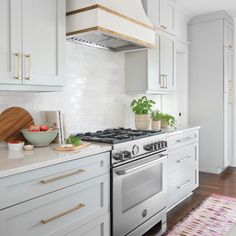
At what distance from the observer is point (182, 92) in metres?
4.91

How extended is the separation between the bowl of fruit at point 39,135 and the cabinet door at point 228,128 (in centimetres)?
351

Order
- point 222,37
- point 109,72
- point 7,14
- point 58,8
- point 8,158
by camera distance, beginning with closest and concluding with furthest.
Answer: point 8,158 < point 7,14 < point 58,8 < point 109,72 < point 222,37

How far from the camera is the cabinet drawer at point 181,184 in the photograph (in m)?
3.06

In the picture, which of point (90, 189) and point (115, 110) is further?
point (115, 110)

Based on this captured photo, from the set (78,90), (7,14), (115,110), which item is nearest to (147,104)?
(115,110)

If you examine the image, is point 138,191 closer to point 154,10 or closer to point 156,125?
point 156,125

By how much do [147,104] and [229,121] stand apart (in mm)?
2384

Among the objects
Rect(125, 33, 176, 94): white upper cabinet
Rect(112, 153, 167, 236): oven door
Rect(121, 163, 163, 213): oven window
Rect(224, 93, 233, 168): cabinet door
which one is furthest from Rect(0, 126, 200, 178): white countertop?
Rect(224, 93, 233, 168): cabinet door

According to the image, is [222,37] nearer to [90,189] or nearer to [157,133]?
[157,133]

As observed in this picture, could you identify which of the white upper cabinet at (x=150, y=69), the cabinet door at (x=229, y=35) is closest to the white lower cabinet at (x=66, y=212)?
the white upper cabinet at (x=150, y=69)

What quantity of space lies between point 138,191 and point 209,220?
1030 mm

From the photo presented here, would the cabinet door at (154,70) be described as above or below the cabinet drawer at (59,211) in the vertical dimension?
above

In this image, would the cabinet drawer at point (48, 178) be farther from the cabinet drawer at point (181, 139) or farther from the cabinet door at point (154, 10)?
the cabinet door at point (154, 10)

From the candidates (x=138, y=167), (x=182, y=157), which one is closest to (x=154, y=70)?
(x=182, y=157)
